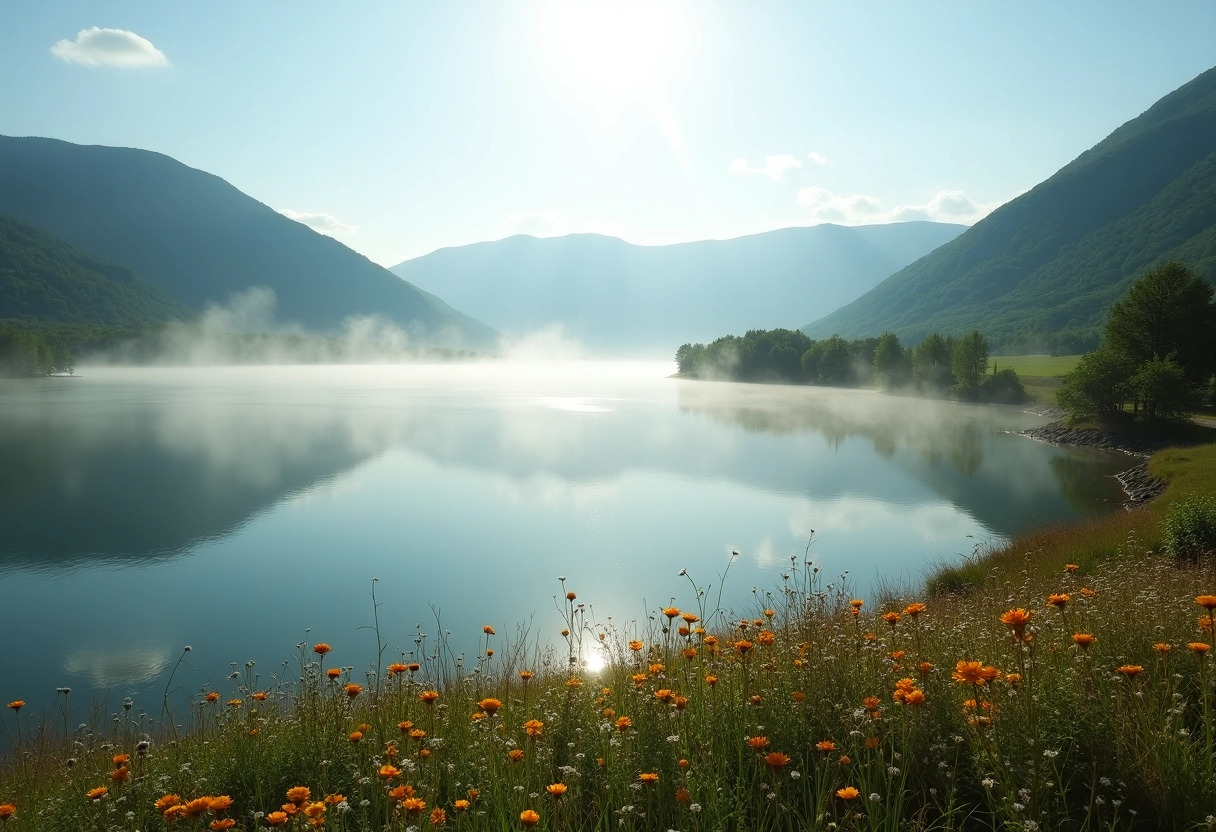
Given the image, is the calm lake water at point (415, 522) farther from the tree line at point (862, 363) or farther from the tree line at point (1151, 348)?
the tree line at point (862, 363)

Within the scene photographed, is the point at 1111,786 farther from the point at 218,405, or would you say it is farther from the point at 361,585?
the point at 218,405

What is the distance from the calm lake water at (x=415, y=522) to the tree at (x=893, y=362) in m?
48.0

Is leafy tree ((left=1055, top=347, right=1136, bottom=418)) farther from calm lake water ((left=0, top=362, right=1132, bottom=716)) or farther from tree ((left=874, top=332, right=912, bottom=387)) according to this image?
tree ((left=874, top=332, right=912, bottom=387))

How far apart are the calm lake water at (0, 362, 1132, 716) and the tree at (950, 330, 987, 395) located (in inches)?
1364

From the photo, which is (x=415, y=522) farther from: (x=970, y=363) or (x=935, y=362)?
(x=935, y=362)

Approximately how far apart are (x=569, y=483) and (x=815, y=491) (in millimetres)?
12133

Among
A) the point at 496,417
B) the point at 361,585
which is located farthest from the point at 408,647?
the point at 496,417

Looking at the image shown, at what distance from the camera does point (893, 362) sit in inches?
4188

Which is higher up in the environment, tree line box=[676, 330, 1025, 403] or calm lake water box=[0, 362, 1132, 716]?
tree line box=[676, 330, 1025, 403]

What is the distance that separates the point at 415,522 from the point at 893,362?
95414 millimetres

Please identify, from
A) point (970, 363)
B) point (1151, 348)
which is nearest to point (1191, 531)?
point (1151, 348)

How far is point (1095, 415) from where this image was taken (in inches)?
2132

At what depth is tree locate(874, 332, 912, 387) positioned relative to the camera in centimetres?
10588

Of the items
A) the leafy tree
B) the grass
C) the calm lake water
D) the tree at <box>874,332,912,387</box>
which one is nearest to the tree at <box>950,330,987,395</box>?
the tree at <box>874,332,912,387</box>
